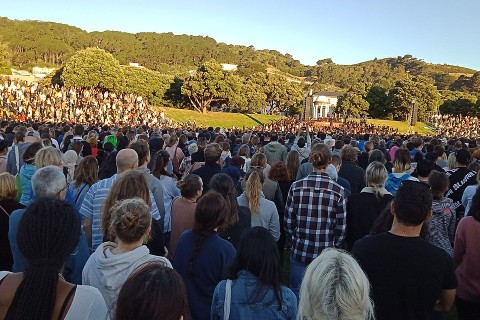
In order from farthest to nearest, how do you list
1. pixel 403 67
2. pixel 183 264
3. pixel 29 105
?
1. pixel 403 67
2. pixel 29 105
3. pixel 183 264

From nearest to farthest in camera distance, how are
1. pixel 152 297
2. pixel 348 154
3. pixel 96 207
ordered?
pixel 152 297 < pixel 96 207 < pixel 348 154

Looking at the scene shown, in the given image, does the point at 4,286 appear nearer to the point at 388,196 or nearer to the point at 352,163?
the point at 388,196

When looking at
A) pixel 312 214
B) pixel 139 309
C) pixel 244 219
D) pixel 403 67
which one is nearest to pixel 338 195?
pixel 312 214

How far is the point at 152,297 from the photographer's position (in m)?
1.75

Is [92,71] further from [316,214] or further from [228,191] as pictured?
[316,214]

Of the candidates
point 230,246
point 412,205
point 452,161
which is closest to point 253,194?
point 230,246

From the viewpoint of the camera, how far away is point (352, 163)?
7.78 meters

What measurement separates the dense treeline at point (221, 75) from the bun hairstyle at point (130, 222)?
49.3 meters

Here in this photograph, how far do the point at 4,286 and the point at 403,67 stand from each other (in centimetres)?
17938

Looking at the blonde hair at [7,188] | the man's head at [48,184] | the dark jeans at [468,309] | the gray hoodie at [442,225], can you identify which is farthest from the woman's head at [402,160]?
the blonde hair at [7,188]

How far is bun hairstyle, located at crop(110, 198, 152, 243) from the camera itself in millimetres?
2957

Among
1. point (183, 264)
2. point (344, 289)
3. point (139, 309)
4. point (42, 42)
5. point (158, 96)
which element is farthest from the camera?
point (42, 42)

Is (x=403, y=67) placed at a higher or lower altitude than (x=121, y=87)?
higher

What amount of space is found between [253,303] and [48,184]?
221 cm
